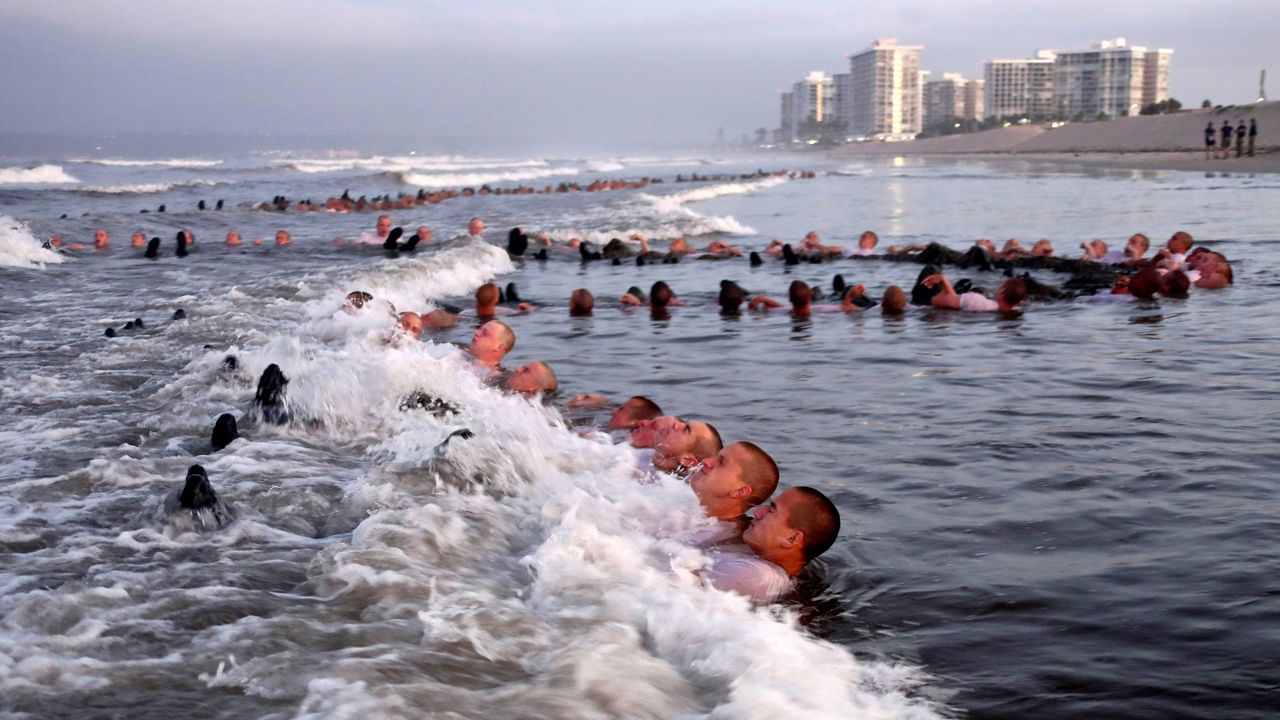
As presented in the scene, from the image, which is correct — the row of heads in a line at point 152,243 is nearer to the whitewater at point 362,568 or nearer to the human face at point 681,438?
the whitewater at point 362,568

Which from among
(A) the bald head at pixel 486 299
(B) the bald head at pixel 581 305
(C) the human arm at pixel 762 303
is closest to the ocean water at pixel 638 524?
(C) the human arm at pixel 762 303

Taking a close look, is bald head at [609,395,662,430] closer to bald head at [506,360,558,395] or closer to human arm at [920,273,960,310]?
bald head at [506,360,558,395]

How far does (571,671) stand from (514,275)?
49.4 feet

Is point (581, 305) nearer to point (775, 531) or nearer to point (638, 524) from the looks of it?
point (638, 524)

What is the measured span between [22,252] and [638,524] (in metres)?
16.9

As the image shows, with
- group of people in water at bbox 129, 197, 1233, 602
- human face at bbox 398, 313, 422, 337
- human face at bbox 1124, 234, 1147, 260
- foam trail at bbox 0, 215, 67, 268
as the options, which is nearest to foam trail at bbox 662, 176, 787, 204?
group of people in water at bbox 129, 197, 1233, 602

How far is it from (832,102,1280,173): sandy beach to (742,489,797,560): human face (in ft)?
141

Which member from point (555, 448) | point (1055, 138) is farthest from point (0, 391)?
point (1055, 138)

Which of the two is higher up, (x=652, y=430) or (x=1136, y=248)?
(x=1136, y=248)

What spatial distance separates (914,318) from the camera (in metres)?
12.2

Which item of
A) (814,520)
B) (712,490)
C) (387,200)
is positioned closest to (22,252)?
(712,490)

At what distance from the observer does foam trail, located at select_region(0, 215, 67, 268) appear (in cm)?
1802

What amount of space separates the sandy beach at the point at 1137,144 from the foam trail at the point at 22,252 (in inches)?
1586

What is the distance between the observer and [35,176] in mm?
56594
